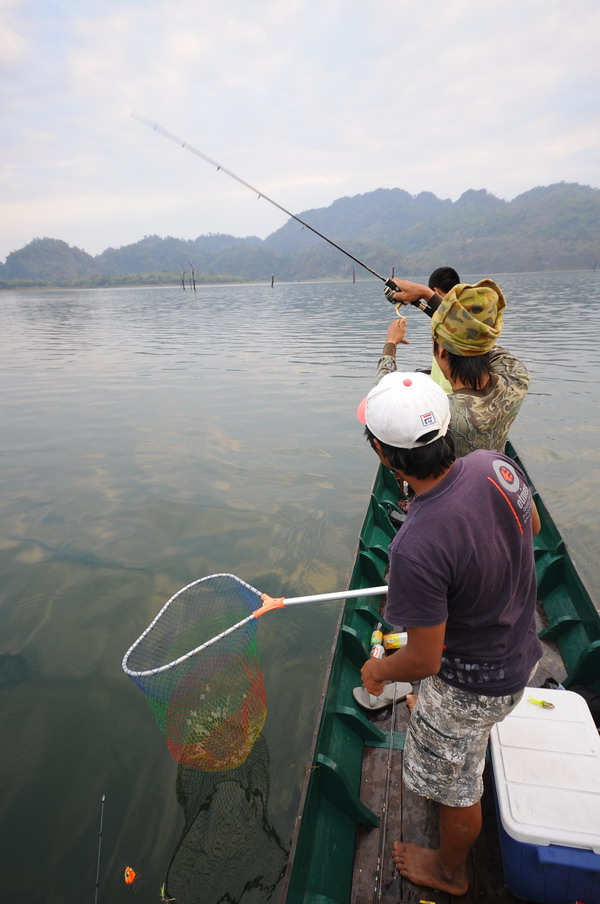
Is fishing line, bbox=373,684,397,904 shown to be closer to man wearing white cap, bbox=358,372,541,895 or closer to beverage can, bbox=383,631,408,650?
beverage can, bbox=383,631,408,650

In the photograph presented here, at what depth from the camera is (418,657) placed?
1.84 meters

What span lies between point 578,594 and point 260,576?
14.3 ft

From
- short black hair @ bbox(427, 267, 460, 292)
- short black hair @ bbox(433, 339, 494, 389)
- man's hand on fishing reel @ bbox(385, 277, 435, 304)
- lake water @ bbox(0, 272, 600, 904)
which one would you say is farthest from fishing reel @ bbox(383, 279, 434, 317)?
lake water @ bbox(0, 272, 600, 904)

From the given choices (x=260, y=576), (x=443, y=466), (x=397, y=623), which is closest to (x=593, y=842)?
(x=397, y=623)

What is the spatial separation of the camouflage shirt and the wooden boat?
1927 mm

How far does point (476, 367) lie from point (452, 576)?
1951mm

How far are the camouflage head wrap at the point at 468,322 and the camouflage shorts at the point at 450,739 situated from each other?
2.04 metres

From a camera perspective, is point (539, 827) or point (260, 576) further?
point (260, 576)

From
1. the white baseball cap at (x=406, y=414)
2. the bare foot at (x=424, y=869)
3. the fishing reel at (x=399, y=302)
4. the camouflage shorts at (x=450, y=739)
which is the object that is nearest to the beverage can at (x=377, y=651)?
the bare foot at (x=424, y=869)

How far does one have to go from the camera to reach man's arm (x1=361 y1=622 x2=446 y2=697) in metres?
1.78

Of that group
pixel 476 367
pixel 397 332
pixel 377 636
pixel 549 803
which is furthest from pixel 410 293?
pixel 549 803

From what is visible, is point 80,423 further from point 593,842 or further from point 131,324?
point 131,324

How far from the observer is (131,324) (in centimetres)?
4475

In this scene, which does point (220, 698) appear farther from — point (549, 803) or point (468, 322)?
point (468, 322)
